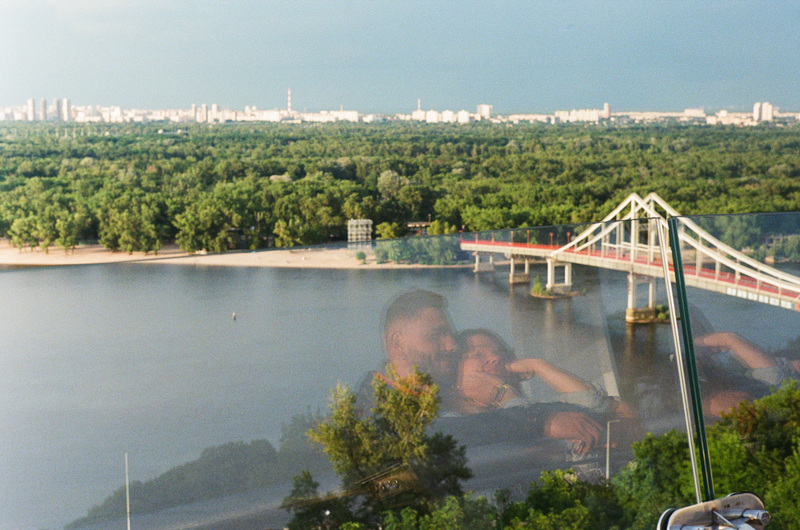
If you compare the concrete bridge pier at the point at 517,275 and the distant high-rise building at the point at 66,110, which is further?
the distant high-rise building at the point at 66,110

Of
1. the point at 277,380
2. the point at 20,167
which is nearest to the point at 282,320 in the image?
the point at 277,380

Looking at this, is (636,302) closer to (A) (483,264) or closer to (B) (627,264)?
(B) (627,264)

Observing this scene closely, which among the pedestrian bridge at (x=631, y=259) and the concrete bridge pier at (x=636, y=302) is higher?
the pedestrian bridge at (x=631, y=259)

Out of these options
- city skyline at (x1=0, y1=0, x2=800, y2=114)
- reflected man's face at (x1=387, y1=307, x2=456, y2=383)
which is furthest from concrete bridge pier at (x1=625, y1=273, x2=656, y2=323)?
city skyline at (x1=0, y1=0, x2=800, y2=114)

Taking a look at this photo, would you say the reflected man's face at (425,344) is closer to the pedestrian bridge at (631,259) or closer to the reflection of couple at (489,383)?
the reflection of couple at (489,383)

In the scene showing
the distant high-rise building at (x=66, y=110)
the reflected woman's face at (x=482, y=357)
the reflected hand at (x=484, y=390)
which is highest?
the distant high-rise building at (x=66, y=110)

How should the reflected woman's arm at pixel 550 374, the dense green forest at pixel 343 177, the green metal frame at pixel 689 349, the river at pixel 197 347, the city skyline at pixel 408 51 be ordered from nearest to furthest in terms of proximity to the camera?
the green metal frame at pixel 689 349 → the river at pixel 197 347 → the reflected woman's arm at pixel 550 374 → the dense green forest at pixel 343 177 → the city skyline at pixel 408 51

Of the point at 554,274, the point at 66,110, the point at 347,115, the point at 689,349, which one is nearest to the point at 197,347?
the point at 554,274

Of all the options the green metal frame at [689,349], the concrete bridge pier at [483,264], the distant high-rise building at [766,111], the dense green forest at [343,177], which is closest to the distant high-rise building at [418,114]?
the dense green forest at [343,177]
